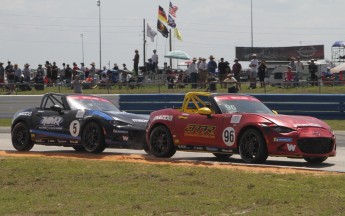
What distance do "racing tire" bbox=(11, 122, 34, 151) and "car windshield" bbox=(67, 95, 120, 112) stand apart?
4.00ft

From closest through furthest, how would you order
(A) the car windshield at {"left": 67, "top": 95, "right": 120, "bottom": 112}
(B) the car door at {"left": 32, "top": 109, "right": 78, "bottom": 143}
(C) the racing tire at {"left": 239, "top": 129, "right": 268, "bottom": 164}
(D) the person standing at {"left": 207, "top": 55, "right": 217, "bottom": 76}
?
(C) the racing tire at {"left": 239, "top": 129, "right": 268, "bottom": 164} < (B) the car door at {"left": 32, "top": 109, "right": 78, "bottom": 143} < (A) the car windshield at {"left": 67, "top": 95, "right": 120, "bottom": 112} < (D) the person standing at {"left": 207, "top": 55, "right": 217, "bottom": 76}

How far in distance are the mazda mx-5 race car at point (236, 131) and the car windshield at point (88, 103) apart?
1.85 meters

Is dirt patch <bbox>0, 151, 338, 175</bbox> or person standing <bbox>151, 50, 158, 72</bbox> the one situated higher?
person standing <bbox>151, 50, 158, 72</bbox>

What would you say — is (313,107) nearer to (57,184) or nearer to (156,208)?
(57,184)

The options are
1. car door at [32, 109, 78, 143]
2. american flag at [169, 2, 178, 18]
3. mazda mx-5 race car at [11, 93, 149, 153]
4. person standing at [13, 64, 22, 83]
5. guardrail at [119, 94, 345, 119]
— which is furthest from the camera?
american flag at [169, 2, 178, 18]

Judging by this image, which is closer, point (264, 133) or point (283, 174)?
point (283, 174)

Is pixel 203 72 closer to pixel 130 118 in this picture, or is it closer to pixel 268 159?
pixel 130 118

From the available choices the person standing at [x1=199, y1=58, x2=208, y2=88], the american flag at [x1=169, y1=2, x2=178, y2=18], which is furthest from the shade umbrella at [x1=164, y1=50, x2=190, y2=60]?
the person standing at [x1=199, y1=58, x2=208, y2=88]

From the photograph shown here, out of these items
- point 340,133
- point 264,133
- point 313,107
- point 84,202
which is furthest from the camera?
point 313,107

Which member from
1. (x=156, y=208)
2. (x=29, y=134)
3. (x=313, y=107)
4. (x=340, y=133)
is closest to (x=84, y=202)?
(x=156, y=208)

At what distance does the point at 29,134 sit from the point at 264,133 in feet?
20.0

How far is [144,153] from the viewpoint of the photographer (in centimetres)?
1650

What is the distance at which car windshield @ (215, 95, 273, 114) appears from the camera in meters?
14.4

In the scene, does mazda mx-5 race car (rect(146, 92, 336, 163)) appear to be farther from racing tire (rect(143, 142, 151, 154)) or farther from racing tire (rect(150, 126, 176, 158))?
racing tire (rect(143, 142, 151, 154))
